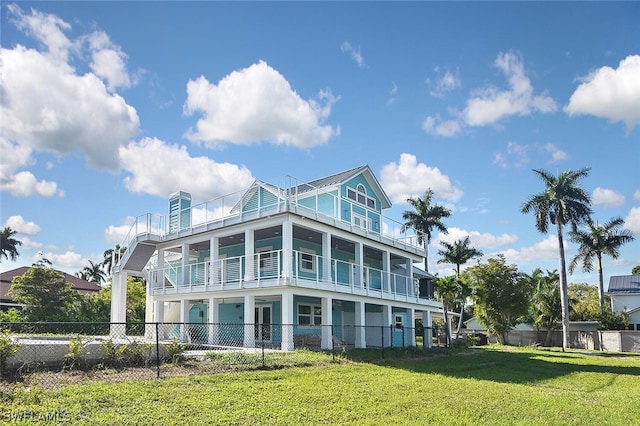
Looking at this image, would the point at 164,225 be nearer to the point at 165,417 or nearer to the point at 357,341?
the point at 357,341

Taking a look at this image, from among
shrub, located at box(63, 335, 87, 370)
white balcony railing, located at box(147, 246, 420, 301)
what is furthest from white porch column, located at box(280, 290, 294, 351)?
shrub, located at box(63, 335, 87, 370)

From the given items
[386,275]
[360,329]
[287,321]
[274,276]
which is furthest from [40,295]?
[386,275]

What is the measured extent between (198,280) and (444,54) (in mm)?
15038

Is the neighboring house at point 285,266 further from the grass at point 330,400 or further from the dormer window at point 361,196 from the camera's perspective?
the grass at point 330,400

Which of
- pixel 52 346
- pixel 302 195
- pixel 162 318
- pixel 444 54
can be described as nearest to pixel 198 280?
pixel 162 318

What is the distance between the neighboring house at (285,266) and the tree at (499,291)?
10586mm

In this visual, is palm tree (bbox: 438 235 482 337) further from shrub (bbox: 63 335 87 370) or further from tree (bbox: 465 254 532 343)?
shrub (bbox: 63 335 87 370)

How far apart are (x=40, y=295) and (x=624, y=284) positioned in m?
52.2

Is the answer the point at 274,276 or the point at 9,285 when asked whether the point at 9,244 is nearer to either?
the point at 9,285

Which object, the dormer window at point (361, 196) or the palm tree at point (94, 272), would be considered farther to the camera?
the palm tree at point (94, 272)

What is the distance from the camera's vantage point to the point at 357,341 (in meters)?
23.6

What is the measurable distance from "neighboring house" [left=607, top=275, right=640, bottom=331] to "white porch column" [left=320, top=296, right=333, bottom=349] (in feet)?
119

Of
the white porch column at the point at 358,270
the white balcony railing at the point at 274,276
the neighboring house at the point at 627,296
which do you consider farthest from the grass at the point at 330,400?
the neighboring house at the point at 627,296

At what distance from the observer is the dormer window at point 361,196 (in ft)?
92.4
